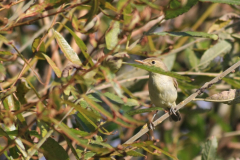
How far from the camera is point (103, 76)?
135 cm

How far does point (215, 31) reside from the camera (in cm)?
→ 282

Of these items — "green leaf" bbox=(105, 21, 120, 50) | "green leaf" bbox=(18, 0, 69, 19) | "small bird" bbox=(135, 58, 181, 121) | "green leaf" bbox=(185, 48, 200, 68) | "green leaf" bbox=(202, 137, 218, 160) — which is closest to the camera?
"green leaf" bbox=(18, 0, 69, 19)

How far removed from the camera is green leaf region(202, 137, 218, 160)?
7.73 feet

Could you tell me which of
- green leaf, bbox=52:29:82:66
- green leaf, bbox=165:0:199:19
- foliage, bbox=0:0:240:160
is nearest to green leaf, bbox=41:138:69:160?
foliage, bbox=0:0:240:160

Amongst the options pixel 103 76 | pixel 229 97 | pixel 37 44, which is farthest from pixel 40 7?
pixel 229 97

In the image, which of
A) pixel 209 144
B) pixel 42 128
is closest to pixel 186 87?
pixel 209 144

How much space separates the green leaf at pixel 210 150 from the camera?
2355mm

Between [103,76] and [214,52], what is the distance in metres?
1.87

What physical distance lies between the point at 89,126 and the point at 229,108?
10.7 feet

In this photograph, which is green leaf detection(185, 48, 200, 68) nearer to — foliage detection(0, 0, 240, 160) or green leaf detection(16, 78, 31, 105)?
foliage detection(0, 0, 240, 160)

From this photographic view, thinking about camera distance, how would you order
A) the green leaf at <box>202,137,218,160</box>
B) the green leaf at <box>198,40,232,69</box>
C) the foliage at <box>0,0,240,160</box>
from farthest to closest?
the green leaf at <box>198,40,232,69</box>, the green leaf at <box>202,137,218,160</box>, the foliage at <box>0,0,240,160</box>

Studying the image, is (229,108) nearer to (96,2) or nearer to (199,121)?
(199,121)

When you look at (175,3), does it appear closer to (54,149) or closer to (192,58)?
(54,149)

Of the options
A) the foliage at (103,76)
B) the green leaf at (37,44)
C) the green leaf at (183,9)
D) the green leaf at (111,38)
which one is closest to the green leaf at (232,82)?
the foliage at (103,76)
